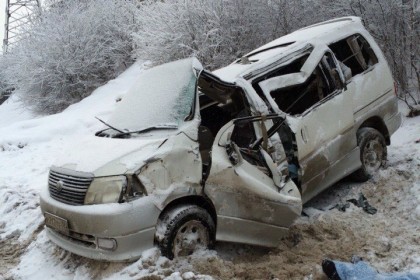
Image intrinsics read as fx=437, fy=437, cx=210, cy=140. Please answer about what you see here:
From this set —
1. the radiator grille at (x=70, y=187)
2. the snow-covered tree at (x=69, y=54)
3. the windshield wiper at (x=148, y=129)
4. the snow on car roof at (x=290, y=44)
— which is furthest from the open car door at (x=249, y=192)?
the snow-covered tree at (x=69, y=54)

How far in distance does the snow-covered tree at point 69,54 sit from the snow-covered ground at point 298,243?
8632 millimetres

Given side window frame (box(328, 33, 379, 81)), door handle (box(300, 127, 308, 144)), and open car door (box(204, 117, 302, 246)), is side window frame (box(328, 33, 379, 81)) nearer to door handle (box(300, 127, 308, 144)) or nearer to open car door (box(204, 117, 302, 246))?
door handle (box(300, 127, 308, 144))

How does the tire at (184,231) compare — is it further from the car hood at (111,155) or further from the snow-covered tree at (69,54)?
the snow-covered tree at (69,54)

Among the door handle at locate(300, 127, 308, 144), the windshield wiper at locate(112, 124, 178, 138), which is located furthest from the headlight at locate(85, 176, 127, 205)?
the door handle at locate(300, 127, 308, 144)

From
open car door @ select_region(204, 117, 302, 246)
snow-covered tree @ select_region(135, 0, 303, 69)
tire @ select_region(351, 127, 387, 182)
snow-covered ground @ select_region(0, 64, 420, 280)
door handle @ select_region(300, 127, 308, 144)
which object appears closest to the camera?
snow-covered ground @ select_region(0, 64, 420, 280)

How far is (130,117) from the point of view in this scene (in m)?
4.57

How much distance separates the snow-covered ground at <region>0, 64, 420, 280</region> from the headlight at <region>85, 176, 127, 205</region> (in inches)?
22.6

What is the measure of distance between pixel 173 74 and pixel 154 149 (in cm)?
114

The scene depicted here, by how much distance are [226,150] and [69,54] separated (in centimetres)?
1245

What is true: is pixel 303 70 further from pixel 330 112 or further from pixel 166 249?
pixel 166 249

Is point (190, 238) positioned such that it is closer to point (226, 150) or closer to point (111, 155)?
point (226, 150)

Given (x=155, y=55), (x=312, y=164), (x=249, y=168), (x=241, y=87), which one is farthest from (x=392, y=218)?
(x=155, y=55)

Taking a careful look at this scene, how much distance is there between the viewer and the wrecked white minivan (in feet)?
12.1

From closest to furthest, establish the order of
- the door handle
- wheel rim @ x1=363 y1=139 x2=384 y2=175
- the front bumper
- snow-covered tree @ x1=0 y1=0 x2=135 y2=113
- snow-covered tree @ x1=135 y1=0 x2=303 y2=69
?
the front bumper, the door handle, wheel rim @ x1=363 y1=139 x2=384 y2=175, snow-covered tree @ x1=135 y1=0 x2=303 y2=69, snow-covered tree @ x1=0 y1=0 x2=135 y2=113
